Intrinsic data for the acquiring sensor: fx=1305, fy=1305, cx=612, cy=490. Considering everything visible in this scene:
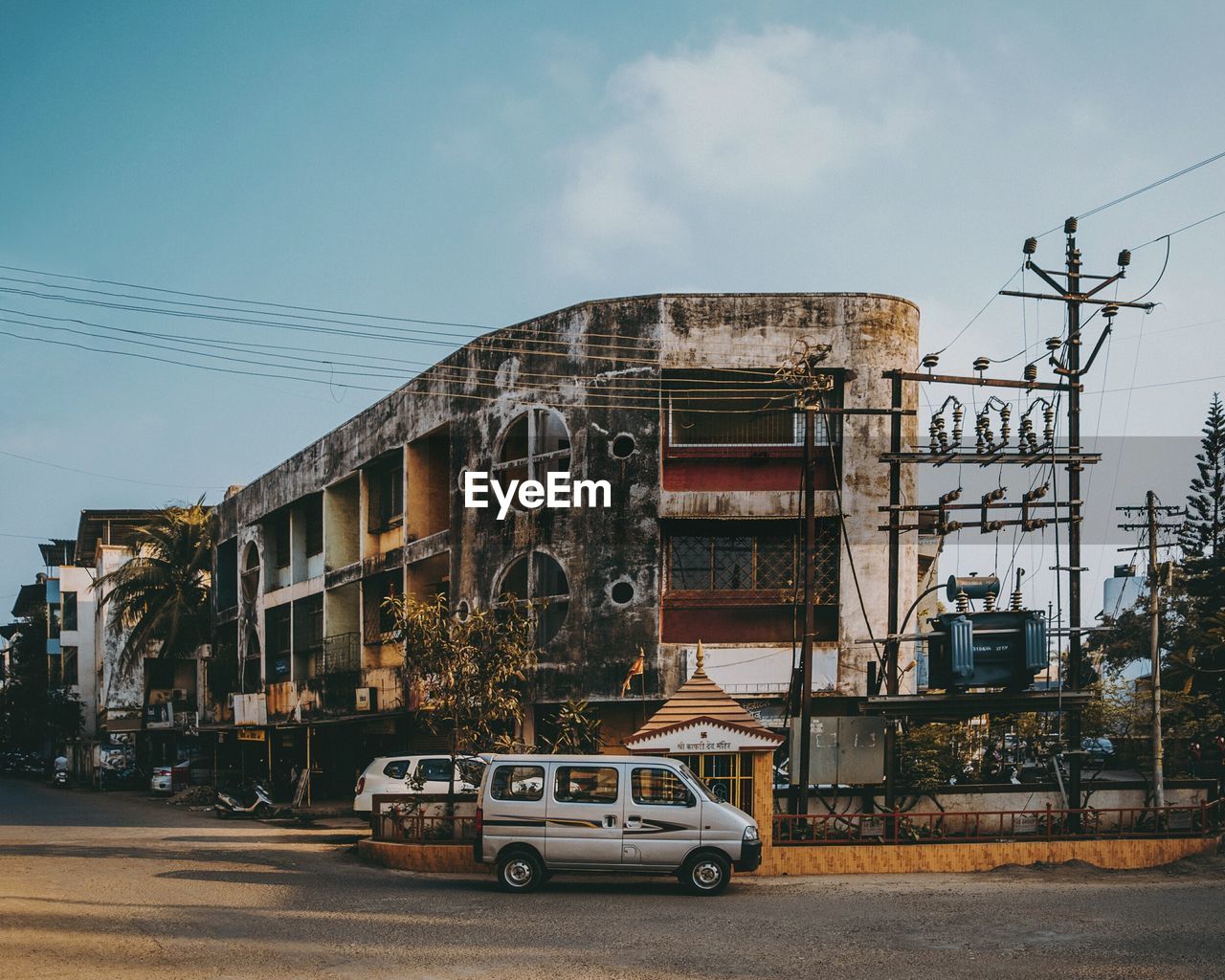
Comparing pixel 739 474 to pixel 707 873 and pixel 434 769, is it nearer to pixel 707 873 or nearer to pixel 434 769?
pixel 434 769

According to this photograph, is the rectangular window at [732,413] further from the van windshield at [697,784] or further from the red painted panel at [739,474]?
the van windshield at [697,784]

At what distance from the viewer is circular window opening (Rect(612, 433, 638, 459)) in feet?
94.0

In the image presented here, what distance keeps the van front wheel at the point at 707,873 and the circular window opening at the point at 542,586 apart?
39.6ft

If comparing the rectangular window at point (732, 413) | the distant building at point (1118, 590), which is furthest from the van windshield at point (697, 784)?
the distant building at point (1118, 590)

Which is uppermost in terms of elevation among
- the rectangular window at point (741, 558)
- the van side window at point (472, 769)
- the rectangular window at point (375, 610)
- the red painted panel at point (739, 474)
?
the red painted panel at point (739, 474)

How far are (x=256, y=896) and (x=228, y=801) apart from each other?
17.1 metres

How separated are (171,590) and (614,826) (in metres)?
41.7

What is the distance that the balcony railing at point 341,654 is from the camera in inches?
1533

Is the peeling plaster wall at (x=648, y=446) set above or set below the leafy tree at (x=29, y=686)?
above

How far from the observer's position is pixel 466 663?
22.0 m

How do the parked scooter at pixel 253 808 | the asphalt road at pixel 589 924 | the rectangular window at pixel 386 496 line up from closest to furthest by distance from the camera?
the asphalt road at pixel 589 924 < the parked scooter at pixel 253 808 < the rectangular window at pixel 386 496

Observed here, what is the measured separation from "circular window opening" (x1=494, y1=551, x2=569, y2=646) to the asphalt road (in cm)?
949

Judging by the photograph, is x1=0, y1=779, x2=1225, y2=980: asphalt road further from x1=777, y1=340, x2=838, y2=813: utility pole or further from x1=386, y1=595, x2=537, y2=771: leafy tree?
x1=386, y1=595, x2=537, y2=771: leafy tree

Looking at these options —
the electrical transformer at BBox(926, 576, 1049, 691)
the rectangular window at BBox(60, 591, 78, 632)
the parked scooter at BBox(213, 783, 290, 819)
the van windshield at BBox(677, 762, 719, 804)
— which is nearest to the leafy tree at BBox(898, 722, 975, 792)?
the electrical transformer at BBox(926, 576, 1049, 691)
